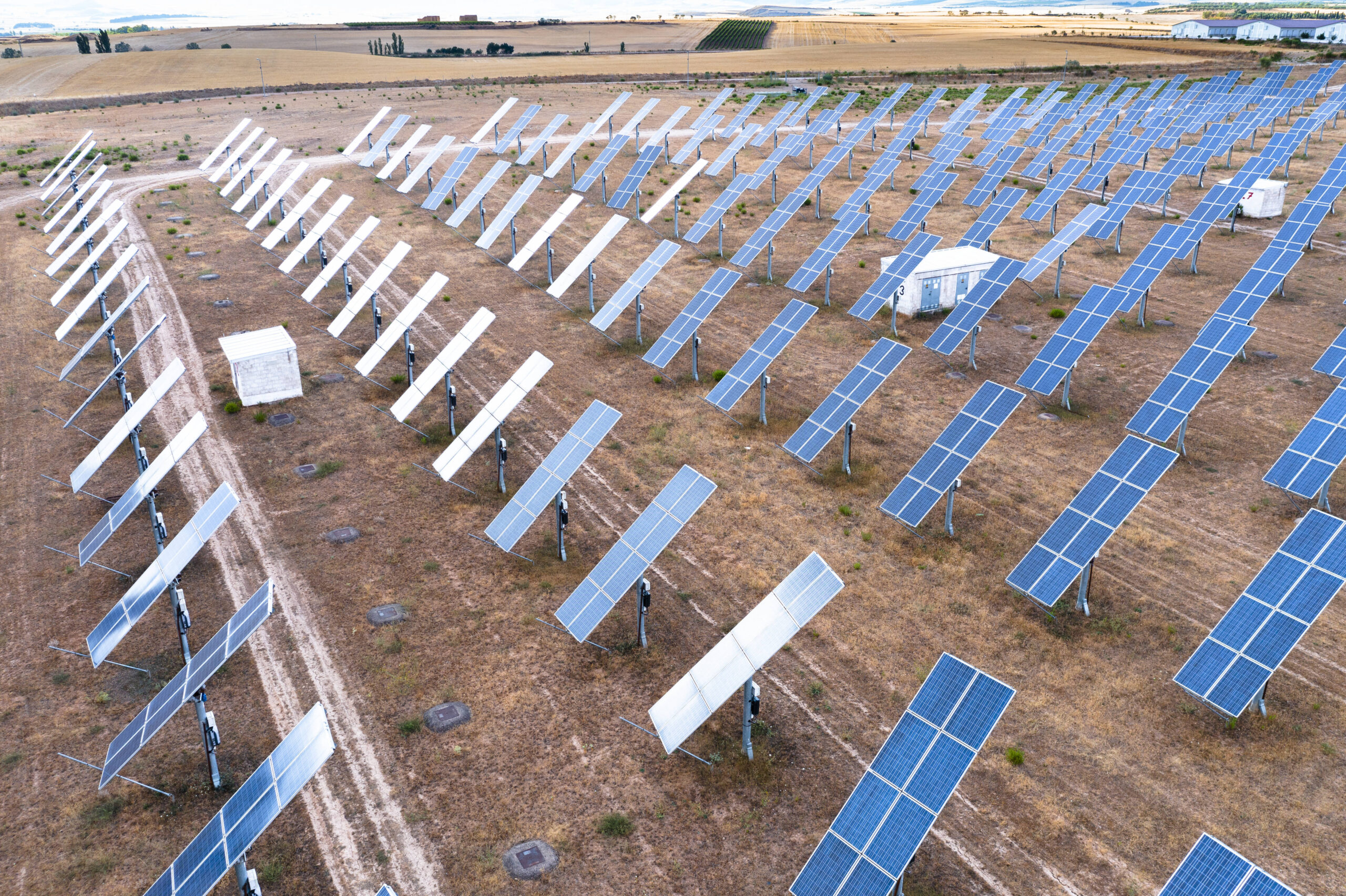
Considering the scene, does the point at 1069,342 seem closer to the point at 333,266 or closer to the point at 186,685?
the point at 186,685

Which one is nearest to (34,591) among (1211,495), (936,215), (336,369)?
(336,369)

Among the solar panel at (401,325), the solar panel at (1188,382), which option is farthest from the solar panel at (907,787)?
the solar panel at (401,325)

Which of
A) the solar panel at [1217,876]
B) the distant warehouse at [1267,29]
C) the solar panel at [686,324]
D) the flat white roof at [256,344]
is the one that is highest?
the distant warehouse at [1267,29]

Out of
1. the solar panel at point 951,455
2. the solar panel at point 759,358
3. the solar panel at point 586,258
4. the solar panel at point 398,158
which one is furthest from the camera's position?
the solar panel at point 398,158

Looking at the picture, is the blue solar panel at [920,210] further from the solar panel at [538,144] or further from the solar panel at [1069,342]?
the solar panel at [538,144]

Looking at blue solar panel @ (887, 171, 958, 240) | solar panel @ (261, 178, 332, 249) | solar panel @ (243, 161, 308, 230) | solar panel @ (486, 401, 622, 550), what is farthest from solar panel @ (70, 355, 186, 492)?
blue solar panel @ (887, 171, 958, 240)

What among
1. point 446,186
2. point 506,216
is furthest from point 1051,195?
point 446,186

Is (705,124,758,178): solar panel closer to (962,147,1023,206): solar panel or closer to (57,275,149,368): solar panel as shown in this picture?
(962,147,1023,206): solar panel
